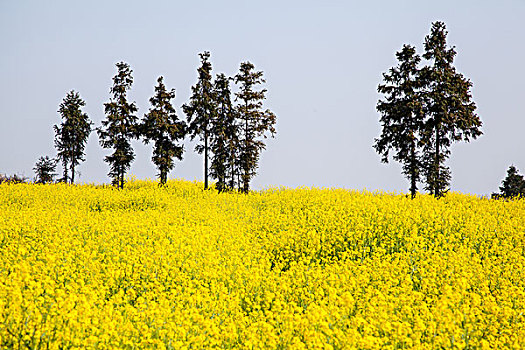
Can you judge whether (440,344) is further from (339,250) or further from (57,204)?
(57,204)

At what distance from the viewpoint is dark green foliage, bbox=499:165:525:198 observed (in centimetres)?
3779

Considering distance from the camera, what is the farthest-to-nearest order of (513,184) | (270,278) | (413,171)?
(513,184) → (413,171) → (270,278)

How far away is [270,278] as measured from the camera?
977 centimetres

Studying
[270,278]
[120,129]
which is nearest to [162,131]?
[120,129]

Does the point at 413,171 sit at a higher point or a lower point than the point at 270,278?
higher

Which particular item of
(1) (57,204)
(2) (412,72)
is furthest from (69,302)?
(2) (412,72)

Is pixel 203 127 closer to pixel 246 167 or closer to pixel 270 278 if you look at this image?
pixel 246 167

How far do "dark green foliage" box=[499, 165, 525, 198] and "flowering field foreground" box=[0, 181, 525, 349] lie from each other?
20251 millimetres

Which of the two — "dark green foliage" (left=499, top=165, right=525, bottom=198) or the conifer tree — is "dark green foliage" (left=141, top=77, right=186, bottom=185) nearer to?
the conifer tree

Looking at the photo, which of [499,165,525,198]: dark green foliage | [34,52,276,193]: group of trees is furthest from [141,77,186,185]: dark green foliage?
[499,165,525,198]: dark green foliage

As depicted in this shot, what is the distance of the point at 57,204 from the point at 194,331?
677 inches

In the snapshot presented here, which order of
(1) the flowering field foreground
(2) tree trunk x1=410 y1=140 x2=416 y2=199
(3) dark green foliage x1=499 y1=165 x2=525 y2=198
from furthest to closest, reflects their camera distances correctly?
1. (3) dark green foliage x1=499 y1=165 x2=525 y2=198
2. (2) tree trunk x1=410 y1=140 x2=416 y2=199
3. (1) the flowering field foreground

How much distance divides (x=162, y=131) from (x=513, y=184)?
99.4 ft

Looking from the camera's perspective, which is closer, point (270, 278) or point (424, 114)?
point (270, 278)
